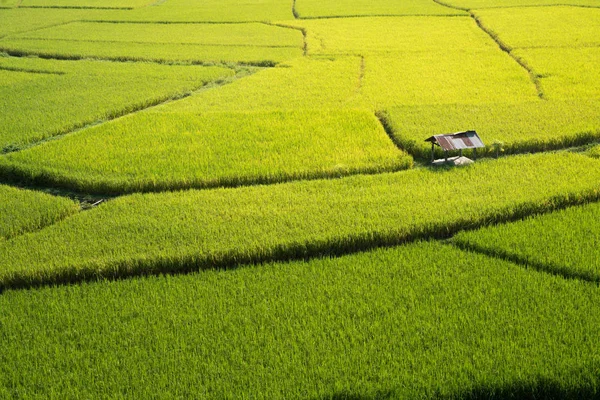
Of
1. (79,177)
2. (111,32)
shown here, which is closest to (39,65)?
(111,32)

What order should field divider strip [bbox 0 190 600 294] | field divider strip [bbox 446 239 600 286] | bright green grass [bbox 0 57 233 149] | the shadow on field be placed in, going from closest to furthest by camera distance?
the shadow on field, field divider strip [bbox 446 239 600 286], field divider strip [bbox 0 190 600 294], bright green grass [bbox 0 57 233 149]

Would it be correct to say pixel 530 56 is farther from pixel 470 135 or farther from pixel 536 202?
pixel 536 202

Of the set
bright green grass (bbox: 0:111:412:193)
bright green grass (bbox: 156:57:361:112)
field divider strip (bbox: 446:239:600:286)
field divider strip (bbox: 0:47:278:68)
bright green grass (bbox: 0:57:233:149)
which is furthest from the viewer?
field divider strip (bbox: 0:47:278:68)

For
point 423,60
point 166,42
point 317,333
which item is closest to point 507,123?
point 423,60

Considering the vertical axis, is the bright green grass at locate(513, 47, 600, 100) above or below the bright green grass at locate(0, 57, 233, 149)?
above

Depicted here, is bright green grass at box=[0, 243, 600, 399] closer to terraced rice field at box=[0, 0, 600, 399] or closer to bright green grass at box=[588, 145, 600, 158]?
terraced rice field at box=[0, 0, 600, 399]

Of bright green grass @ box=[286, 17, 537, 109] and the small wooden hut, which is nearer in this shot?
the small wooden hut

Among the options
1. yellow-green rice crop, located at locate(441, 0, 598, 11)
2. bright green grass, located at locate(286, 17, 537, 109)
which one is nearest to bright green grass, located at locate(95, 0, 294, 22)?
bright green grass, located at locate(286, 17, 537, 109)

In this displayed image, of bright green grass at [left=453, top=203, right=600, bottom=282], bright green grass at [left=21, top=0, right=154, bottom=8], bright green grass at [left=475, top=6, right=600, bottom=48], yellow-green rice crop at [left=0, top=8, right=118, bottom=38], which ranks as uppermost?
bright green grass at [left=475, top=6, right=600, bottom=48]

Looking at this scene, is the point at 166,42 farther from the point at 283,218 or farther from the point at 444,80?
the point at 283,218
